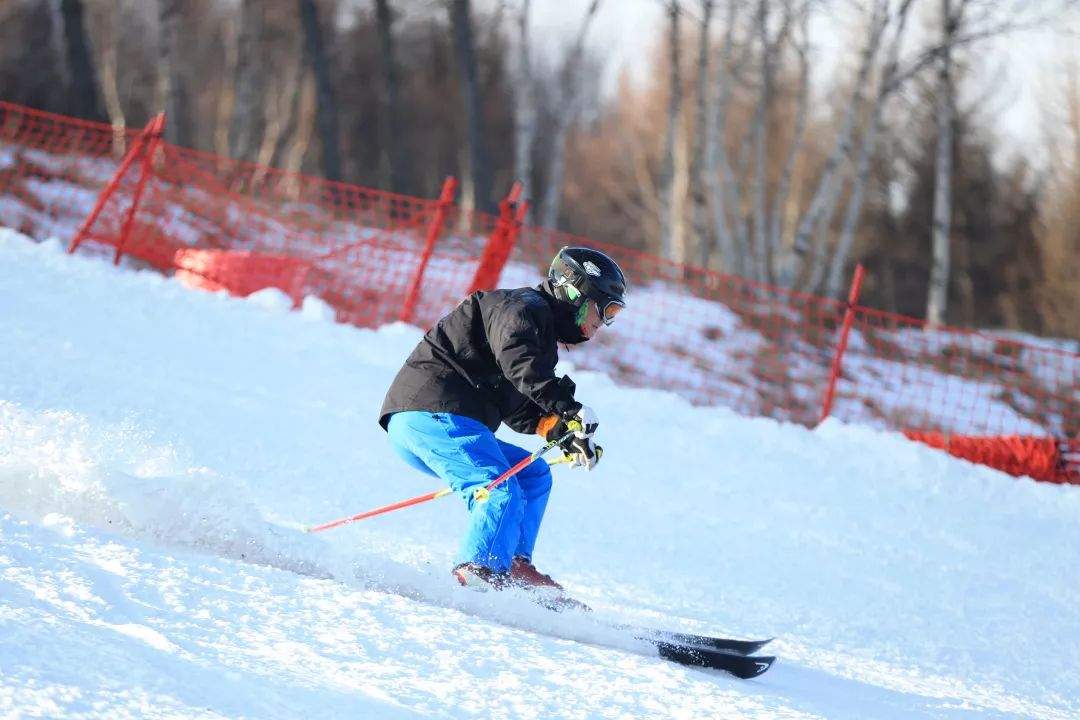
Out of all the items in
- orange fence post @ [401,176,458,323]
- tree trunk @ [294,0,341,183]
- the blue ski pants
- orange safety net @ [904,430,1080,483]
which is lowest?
the blue ski pants

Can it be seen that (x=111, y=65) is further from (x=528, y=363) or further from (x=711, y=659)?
(x=711, y=659)

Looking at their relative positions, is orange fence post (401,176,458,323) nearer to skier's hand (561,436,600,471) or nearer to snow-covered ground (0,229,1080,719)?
snow-covered ground (0,229,1080,719)

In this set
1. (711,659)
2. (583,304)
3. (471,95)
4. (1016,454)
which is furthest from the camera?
(471,95)

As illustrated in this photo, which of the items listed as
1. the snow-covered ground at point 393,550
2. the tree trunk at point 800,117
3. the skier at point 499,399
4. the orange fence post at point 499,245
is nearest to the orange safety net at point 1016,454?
the snow-covered ground at point 393,550

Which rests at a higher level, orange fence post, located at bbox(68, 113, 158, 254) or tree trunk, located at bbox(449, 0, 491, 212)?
tree trunk, located at bbox(449, 0, 491, 212)

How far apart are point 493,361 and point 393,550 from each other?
52.2 inches

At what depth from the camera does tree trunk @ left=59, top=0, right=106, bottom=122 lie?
685 inches

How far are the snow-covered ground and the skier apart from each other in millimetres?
278

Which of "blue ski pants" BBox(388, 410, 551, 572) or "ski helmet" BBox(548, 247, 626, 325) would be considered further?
"ski helmet" BBox(548, 247, 626, 325)

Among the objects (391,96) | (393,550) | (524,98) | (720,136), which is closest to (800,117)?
(720,136)

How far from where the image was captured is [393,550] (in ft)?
17.1

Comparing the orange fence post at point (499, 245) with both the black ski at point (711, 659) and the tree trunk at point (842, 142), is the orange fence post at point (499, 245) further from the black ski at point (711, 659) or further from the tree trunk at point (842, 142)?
the tree trunk at point (842, 142)

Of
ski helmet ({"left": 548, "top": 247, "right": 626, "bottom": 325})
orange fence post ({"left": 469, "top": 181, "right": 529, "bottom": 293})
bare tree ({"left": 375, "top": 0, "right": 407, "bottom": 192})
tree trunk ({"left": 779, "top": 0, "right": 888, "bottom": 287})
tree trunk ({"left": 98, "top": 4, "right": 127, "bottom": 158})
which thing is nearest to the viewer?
ski helmet ({"left": 548, "top": 247, "right": 626, "bottom": 325})

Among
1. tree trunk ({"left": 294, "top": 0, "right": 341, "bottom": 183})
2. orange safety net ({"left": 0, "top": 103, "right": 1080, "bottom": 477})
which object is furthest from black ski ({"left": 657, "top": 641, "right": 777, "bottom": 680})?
tree trunk ({"left": 294, "top": 0, "right": 341, "bottom": 183})
